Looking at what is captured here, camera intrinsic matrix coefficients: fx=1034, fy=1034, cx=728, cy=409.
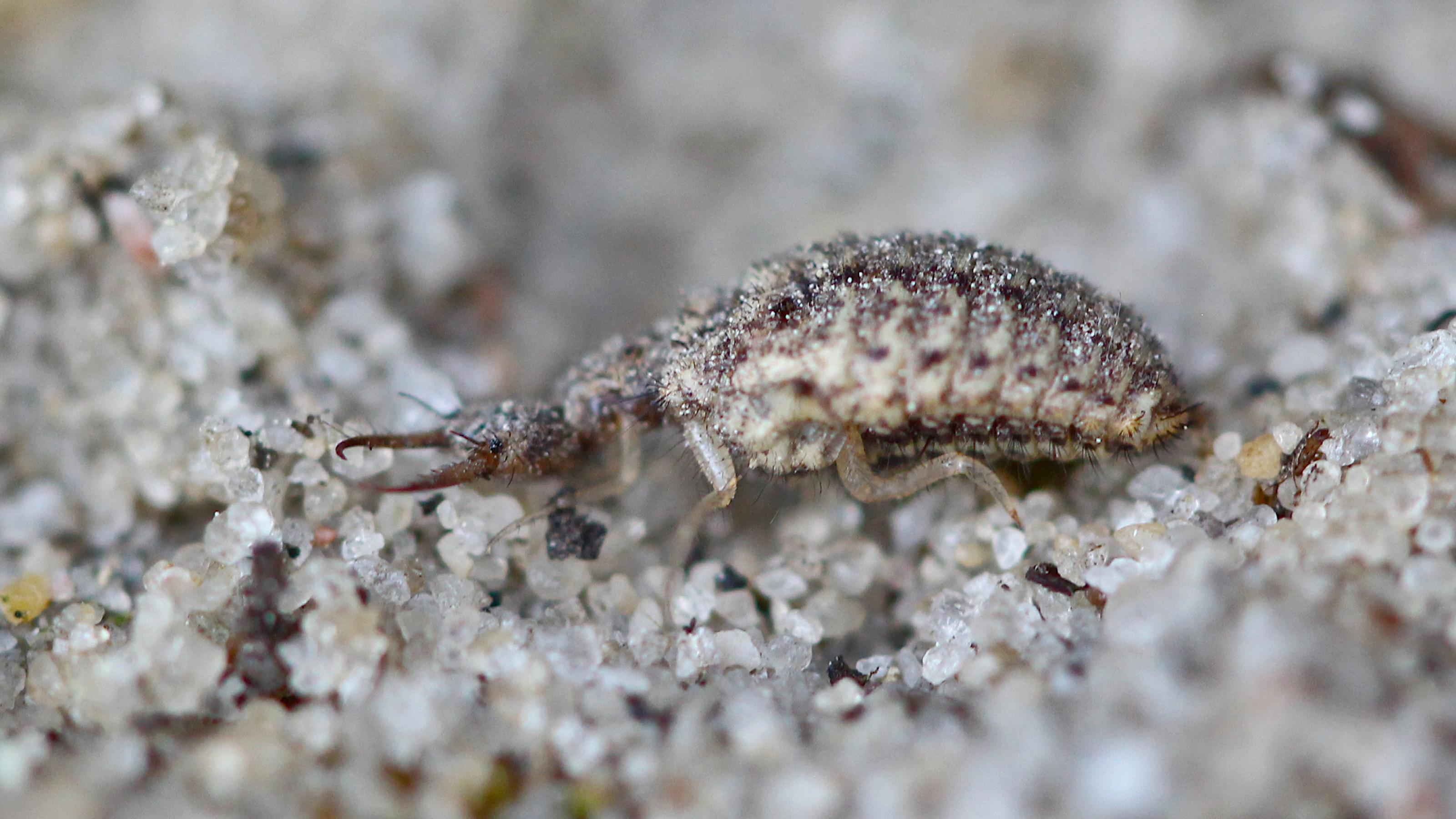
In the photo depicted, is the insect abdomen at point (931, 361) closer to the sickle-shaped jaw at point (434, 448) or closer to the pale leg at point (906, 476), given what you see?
the pale leg at point (906, 476)

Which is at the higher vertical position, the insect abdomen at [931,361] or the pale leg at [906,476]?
the insect abdomen at [931,361]

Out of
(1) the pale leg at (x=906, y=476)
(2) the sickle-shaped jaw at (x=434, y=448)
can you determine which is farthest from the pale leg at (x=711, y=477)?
(2) the sickle-shaped jaw at (x=434, y=448)

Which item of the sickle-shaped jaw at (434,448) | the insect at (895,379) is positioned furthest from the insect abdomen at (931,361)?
the sickle-shaped jaw at (434,448)

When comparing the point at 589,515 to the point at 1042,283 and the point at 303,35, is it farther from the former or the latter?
the point at 303,35

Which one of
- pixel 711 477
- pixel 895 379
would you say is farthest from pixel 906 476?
pixel 711 477

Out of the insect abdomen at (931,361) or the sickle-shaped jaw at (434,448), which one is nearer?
the insect abdomen at (931,361)

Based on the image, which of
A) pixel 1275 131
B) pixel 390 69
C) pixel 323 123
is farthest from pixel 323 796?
pixel 1275 131

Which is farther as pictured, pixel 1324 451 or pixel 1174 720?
pixel 1324 451
